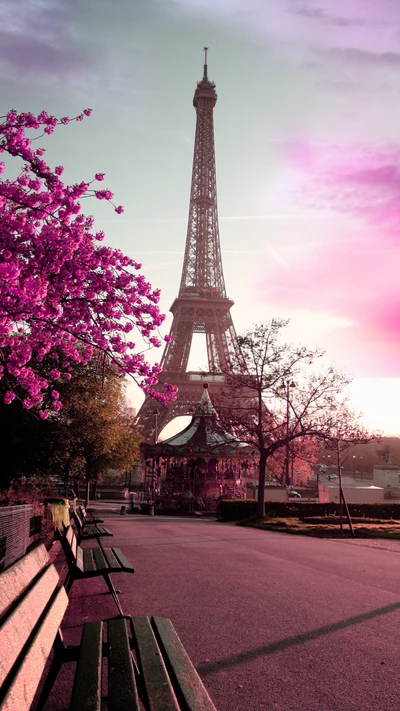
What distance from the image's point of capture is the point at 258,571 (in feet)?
35.0

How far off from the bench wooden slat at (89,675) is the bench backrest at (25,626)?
167 mm

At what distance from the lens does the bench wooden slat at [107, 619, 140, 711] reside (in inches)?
104

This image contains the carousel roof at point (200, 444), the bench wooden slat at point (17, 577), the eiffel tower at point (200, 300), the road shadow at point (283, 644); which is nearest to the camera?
the bench wooden slat at point (17, 577)

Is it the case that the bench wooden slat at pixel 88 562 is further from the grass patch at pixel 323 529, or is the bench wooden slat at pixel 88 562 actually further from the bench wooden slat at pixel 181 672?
the grass patch at pixel 323 529

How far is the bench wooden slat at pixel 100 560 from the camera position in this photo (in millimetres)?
6427

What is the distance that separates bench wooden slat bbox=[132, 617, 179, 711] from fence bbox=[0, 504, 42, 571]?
4077mm

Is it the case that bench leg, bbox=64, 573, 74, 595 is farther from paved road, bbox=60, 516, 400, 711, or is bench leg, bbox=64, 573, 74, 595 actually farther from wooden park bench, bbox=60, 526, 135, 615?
paved road, bbox=60, 516, 400, 711

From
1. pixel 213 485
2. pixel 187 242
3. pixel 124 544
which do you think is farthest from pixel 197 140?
pixel 124 544

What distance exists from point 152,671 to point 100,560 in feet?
13.3

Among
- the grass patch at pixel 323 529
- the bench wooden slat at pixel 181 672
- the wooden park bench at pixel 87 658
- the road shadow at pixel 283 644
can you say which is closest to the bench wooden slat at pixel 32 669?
the wooden park bench at pixel 87 658

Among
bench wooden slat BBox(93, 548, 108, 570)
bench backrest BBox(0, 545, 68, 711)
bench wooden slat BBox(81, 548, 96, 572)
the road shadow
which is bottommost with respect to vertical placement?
the road shadow

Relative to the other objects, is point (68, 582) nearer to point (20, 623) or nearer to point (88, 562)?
point (88, 562)

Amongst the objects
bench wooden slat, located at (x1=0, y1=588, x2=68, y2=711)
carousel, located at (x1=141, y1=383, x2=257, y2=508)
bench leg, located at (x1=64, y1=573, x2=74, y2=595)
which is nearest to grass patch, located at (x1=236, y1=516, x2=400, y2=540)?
carousel, located at (x1=141, y1=383, x2=257, y2=508)

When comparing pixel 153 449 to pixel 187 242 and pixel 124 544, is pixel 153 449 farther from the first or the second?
pixel 187 242
